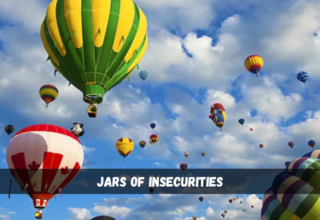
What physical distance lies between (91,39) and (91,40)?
2.1 inches

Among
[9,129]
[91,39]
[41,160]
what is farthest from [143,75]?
[41,160]

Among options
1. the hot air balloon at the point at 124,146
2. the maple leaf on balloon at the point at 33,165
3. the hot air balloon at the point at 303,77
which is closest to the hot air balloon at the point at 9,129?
the hot air balloon at the point at 124,146

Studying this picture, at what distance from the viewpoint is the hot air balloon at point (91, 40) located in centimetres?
1817

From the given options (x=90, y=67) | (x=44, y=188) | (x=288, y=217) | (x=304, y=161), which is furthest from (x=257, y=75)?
(x=44, y=188)

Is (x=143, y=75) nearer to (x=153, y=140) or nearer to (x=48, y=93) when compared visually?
(x=48, y=93)

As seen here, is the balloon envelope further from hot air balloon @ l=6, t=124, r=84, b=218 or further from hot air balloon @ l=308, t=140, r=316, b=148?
hot air balloon @ l=6, t=124, r=84, b=218

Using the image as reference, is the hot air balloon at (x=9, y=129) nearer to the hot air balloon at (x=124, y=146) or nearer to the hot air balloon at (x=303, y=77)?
the hot air balloon at (x=124, y=146)

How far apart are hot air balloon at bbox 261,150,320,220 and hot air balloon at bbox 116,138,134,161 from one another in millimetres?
19877

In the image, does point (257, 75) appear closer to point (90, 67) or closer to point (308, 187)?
point (308, 187)

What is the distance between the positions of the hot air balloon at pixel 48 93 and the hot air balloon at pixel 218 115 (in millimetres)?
18551

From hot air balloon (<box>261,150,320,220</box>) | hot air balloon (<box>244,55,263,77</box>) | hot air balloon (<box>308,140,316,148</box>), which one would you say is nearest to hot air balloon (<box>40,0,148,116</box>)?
hot air balloon (<box>261,150,320,220</box>)

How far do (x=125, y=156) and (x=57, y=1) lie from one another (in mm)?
21971

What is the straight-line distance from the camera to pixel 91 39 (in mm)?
18125

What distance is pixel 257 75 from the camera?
34.2m
